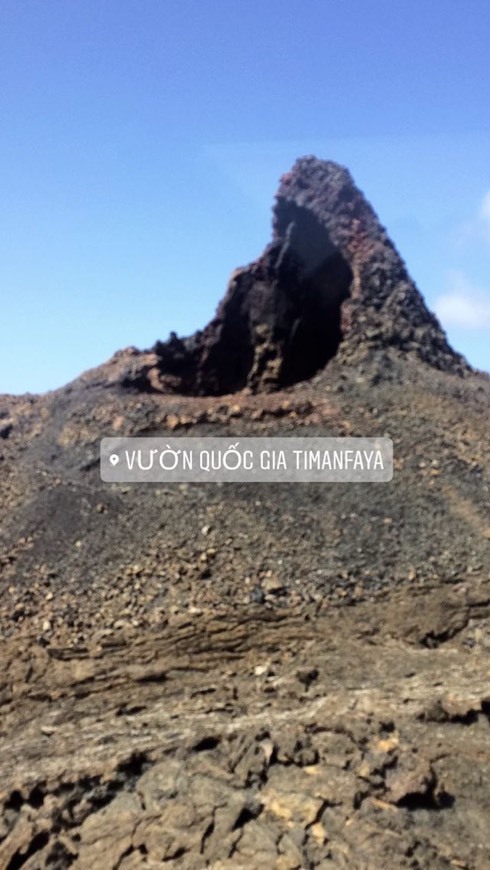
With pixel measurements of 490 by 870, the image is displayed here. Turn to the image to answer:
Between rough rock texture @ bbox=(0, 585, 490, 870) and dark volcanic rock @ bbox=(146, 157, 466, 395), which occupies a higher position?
dark volcanic rock @ bbox=(146, 157, 466, 395)

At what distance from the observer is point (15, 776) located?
22.8 feet

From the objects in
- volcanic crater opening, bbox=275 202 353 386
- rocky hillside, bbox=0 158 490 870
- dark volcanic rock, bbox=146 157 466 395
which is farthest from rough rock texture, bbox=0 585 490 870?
volcanic crater opening, bbox=275 202 353 386

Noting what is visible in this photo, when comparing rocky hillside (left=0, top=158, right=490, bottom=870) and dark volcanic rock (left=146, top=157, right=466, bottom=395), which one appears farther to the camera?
dark volcanic rock (left=146, top=157, right=466, bottom=395)

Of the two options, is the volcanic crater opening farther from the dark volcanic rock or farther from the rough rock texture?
the rough rock texture


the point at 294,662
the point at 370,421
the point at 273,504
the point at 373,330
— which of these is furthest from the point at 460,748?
the point at 373,330

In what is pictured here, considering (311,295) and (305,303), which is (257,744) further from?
(311,295)

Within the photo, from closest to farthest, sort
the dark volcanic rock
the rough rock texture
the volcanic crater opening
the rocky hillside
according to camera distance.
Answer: the rough rock texture → the rocky hillside → the dark volcanic rock → the volcanic crater opening

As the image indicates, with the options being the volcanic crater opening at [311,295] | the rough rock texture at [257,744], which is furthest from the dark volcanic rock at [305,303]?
the rough rock texture at [257,744]

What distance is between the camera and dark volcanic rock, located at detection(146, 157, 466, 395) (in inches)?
606

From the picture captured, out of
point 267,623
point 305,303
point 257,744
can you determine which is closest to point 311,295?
point 305,303

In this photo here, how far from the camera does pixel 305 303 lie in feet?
55.5

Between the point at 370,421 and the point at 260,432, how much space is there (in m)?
1.99

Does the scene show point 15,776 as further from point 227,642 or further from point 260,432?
point 260,432

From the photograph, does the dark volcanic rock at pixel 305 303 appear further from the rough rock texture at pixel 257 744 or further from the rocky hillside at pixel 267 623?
the rough rock texture at pixel 257 744
